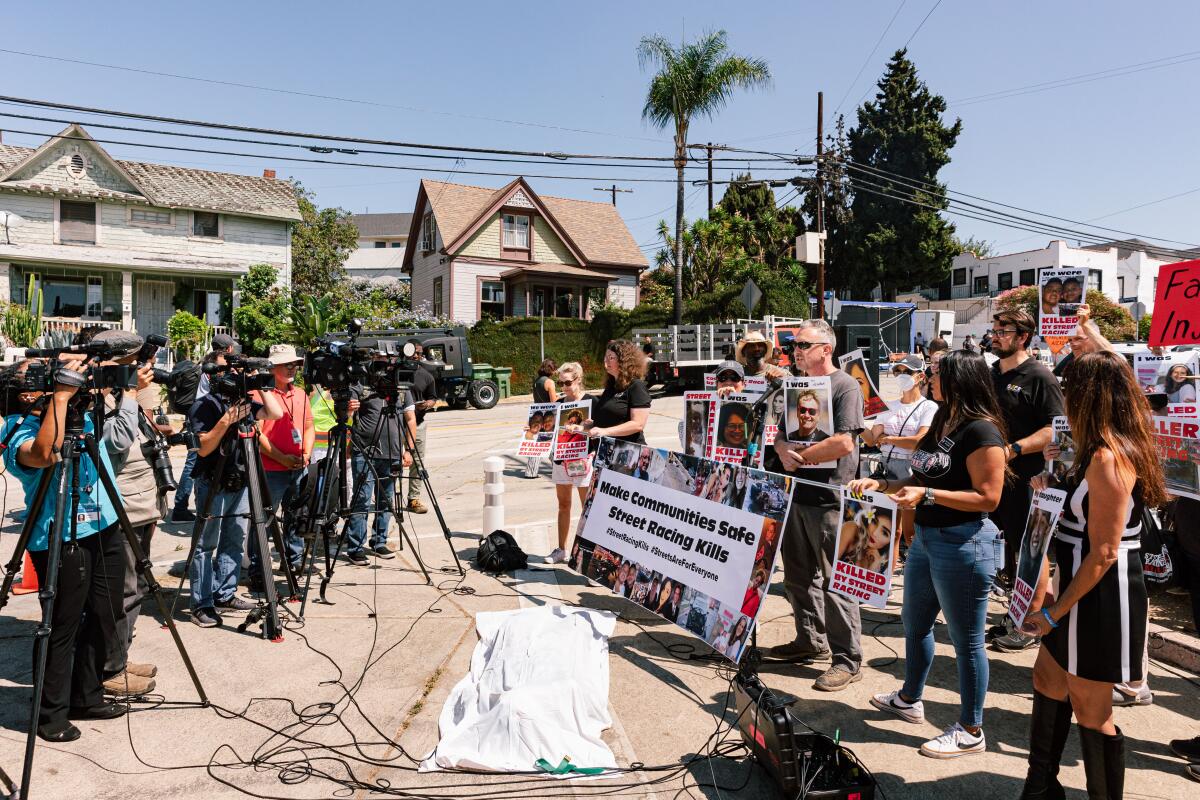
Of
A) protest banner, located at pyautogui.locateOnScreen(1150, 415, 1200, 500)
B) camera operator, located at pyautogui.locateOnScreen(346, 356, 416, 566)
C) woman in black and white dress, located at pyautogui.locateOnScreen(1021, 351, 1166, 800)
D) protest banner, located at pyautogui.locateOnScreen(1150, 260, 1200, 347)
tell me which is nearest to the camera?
woman in black and white dress, located at pyautogui.locateOnScreen(1021, 351, 1166, 800)

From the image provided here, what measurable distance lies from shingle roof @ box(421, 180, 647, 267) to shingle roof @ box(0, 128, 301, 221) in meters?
6.19

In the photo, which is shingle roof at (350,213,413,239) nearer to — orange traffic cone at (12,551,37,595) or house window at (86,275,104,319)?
house window at (86,275,104,319)

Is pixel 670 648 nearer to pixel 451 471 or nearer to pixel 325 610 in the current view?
pixel 325 610

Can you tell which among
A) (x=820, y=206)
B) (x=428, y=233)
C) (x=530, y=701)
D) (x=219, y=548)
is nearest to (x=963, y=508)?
(x=530, y=701)

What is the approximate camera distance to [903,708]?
12.8ft

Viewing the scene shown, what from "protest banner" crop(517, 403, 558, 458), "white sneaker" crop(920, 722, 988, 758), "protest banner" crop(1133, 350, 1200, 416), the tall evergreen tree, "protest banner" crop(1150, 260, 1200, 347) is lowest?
"white sneaker" crop(920, 722, 988, 758)

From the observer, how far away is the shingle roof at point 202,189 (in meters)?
27.5

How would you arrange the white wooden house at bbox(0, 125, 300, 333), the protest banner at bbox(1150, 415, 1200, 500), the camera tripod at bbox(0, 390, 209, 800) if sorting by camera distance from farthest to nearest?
the white wooden house at bbox(0, 125, 300, 333)
the protest banner at bbox(1150, 415, 1200, 500)
the camera tripod at bbox(0, 390, 209, 800)

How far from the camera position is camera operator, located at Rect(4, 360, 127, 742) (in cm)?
349

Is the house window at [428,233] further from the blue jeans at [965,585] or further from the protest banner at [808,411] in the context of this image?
the blue jeans at [965,585]

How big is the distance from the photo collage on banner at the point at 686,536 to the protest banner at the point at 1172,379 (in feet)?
7.66

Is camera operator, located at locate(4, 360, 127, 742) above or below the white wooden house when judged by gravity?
below

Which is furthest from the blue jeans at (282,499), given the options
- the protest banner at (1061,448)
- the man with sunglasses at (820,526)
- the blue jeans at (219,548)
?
the protest banner at (1061,448)

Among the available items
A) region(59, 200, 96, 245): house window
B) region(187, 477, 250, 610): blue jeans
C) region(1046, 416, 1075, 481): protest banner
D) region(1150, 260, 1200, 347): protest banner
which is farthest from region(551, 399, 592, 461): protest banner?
region(59, 200, 96, 245): house window
